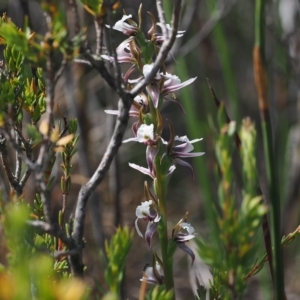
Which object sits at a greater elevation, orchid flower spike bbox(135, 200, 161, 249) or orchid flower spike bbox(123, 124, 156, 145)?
orchid flower spike bbox(123, 124, 156, 145)

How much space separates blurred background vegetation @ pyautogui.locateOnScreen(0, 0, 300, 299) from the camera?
1.86 metres

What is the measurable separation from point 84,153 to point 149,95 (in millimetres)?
1275

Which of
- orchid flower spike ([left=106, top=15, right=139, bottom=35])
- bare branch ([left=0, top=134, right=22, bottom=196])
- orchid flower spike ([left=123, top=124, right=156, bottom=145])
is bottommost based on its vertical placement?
bare branch ([left=0, top=134, right=22, bottom=196])

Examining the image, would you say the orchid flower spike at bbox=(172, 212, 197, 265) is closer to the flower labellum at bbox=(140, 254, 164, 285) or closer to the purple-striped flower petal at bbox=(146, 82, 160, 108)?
the flower labellum at bbox=(140, 254, 164, 285)

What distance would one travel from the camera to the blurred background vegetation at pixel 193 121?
186 cm

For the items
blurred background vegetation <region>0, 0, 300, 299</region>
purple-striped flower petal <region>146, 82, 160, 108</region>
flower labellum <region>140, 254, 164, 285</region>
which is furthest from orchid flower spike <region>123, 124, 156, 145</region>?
blurred background vegetation <region>0, 0, 300, 299</region>

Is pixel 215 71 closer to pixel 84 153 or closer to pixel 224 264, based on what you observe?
pixel 84 153

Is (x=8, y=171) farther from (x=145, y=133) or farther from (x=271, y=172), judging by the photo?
(x=271, y=172)

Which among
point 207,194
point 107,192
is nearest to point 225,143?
point 207,194

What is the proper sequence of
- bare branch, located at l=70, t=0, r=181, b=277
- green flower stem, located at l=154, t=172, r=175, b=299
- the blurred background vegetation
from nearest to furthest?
1. bare branch, located at l=70, t=0, r=181, b=277
2. green flower stem, located at l=154, t=172, r=175, b=299
3. the blurred background vegetation

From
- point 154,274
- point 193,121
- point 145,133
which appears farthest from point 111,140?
point 193,121

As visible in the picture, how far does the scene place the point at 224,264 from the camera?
466mm

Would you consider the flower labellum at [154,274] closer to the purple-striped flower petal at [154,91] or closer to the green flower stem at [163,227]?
the green flower stem at [163,227]

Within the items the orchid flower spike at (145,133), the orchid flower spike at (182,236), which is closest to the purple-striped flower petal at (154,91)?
the orchid flower spike at (145,133)
